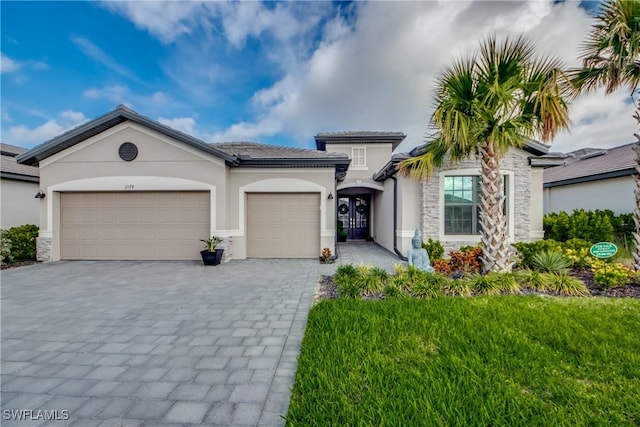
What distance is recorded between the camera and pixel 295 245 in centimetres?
990

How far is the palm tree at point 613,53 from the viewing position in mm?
5441

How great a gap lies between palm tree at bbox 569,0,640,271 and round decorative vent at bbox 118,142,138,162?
1274 cm

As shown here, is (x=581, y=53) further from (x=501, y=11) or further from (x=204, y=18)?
(x=204, y=18)

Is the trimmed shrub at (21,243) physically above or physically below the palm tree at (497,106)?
below

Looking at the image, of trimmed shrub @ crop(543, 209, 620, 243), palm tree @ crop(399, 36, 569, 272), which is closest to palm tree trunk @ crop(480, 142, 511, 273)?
palm tree @ crop(399, 36, 569, 272)

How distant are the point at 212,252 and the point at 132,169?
13.7 feet

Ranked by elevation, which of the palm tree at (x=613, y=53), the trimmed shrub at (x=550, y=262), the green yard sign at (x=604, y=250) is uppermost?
the palm tree at (x=613, y=53)

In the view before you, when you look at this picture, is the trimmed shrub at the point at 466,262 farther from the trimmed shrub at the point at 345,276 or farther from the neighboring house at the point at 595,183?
the neighboring house at the point at 595,183

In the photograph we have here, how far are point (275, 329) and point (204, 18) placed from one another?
1072 cm

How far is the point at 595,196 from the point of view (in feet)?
39.7

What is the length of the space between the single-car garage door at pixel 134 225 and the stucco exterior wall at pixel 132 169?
1.15 ft

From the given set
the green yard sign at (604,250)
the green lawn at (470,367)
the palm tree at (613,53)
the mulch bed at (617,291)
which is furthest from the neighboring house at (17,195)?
the green yard sign at (604,250)

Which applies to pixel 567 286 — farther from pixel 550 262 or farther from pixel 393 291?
pixel 393 291

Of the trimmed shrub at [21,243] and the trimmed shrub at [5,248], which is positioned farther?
the trimmed shrub at [21,243]
